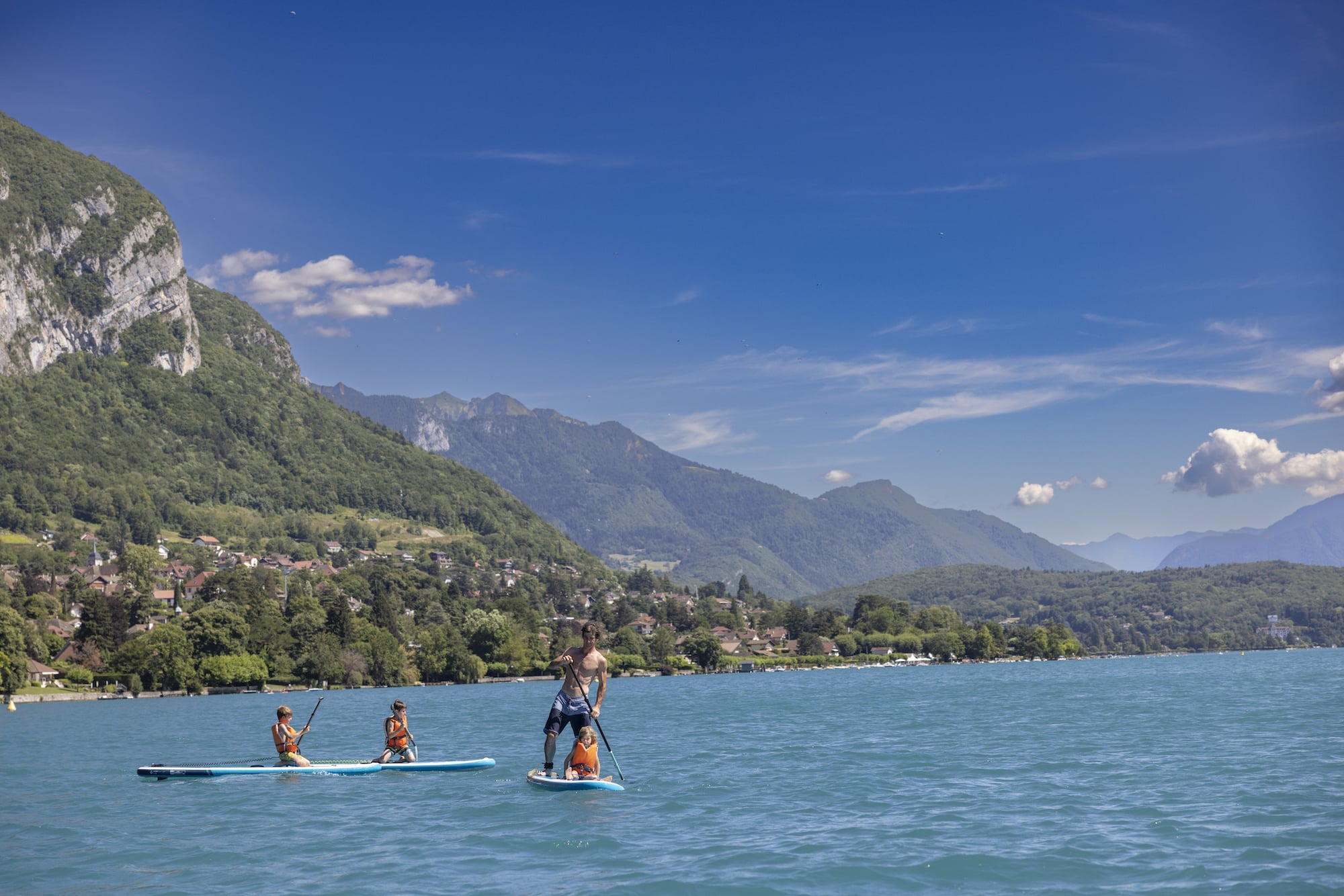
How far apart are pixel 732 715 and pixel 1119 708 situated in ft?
61.9

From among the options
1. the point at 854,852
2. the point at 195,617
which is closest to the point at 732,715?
the point at 854,852

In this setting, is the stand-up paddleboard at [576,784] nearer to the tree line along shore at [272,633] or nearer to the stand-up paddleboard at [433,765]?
the stand-up paddleboard at [433,765]

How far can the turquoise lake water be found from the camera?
52.6 feet

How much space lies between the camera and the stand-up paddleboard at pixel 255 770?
1131 inches

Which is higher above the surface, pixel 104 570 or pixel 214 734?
pixel 104 570

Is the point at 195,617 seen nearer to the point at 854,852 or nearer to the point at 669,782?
the point at 669,782

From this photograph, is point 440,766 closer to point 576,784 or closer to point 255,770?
point 255,770

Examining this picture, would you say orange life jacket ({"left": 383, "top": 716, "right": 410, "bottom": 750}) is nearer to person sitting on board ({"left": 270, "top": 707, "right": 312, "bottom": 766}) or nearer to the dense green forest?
person sitting on board ({"left": 270, "top": 707, "right": 312, "bottom": 766})

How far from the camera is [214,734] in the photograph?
4950 centimetres

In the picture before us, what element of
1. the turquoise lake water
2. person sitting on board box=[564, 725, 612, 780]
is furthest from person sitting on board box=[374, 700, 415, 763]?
person sitting on board box=[564, 725, 612, 780]

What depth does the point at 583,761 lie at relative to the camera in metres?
23.8

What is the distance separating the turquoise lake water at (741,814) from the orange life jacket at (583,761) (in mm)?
904

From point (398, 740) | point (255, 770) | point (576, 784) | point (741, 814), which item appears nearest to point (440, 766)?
point (398, 740)

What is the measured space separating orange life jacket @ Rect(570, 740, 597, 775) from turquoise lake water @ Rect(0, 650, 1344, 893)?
904mm
